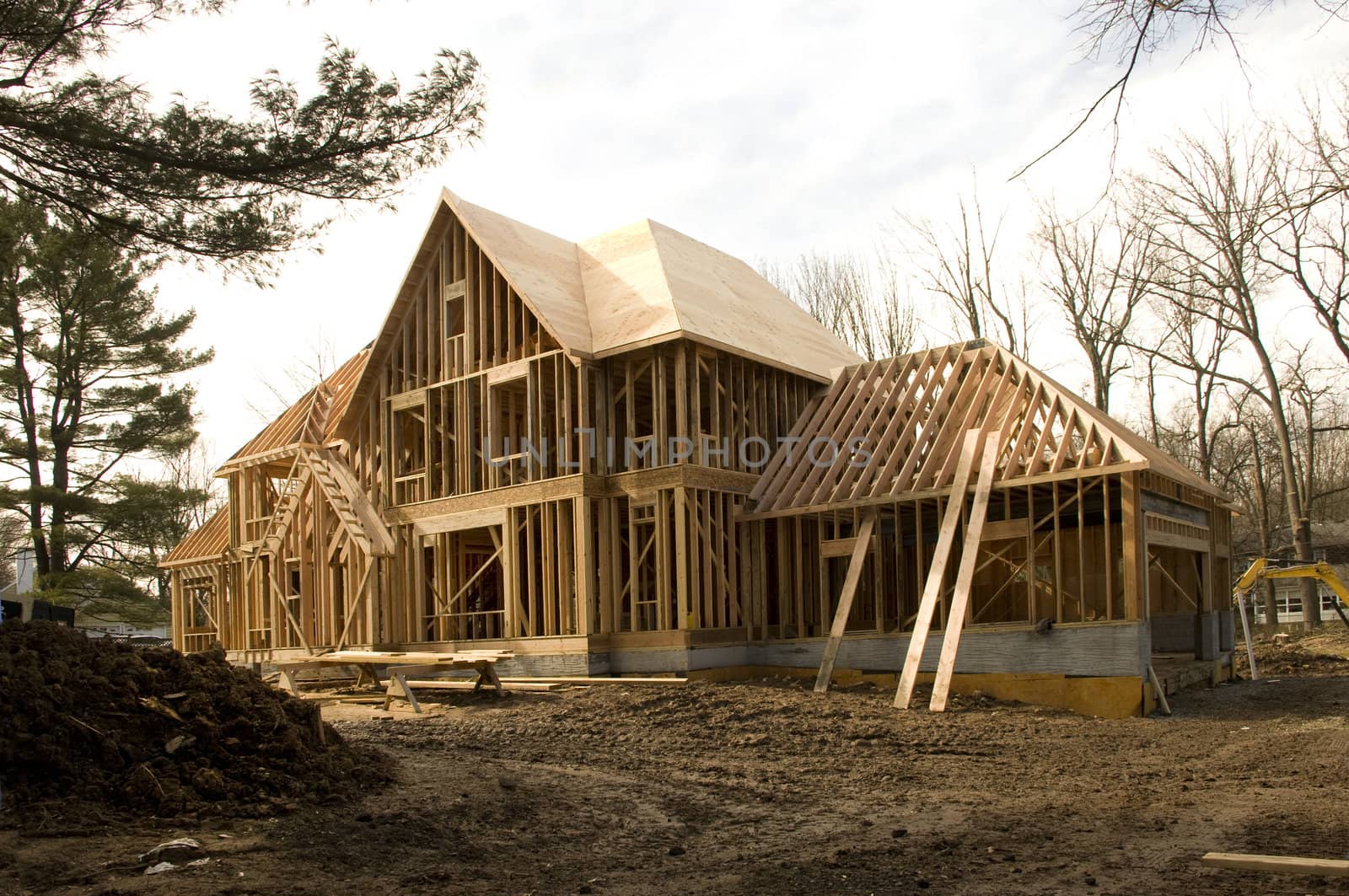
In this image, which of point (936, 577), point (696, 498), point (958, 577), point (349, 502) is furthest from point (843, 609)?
point (349, 502)

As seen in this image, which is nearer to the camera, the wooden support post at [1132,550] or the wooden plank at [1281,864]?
the wooden plank at [1281,864]

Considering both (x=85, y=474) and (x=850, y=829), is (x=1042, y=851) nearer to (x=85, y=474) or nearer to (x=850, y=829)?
(x=850, y=829)

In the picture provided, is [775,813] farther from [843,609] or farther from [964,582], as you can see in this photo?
[843,609]

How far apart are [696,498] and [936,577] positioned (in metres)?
4.10

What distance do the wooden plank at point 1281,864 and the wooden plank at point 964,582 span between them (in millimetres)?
7844

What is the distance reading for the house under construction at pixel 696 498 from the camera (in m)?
15.0

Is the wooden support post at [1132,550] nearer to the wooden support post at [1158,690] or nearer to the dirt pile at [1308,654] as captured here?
the wooden support post at [1158,690]

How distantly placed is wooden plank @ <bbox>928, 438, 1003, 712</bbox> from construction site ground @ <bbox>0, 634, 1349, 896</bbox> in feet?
2.03

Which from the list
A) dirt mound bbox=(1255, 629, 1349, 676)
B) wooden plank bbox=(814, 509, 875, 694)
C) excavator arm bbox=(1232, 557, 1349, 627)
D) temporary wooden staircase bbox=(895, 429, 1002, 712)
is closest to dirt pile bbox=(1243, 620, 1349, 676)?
dirt mound bbox=(1255, 629, 1349, 676)

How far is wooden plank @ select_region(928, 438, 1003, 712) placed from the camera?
13.9 meters

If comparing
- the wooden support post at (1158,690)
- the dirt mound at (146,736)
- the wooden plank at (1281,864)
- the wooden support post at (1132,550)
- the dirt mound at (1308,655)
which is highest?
the wooden support post at (1132,550)

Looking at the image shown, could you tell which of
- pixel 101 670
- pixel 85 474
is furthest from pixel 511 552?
pixel 85 474

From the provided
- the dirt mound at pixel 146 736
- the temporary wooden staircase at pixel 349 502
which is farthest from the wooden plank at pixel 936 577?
the temporary wooden staircase at pixel 349 502

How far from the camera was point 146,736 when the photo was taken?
7637 millimetres
